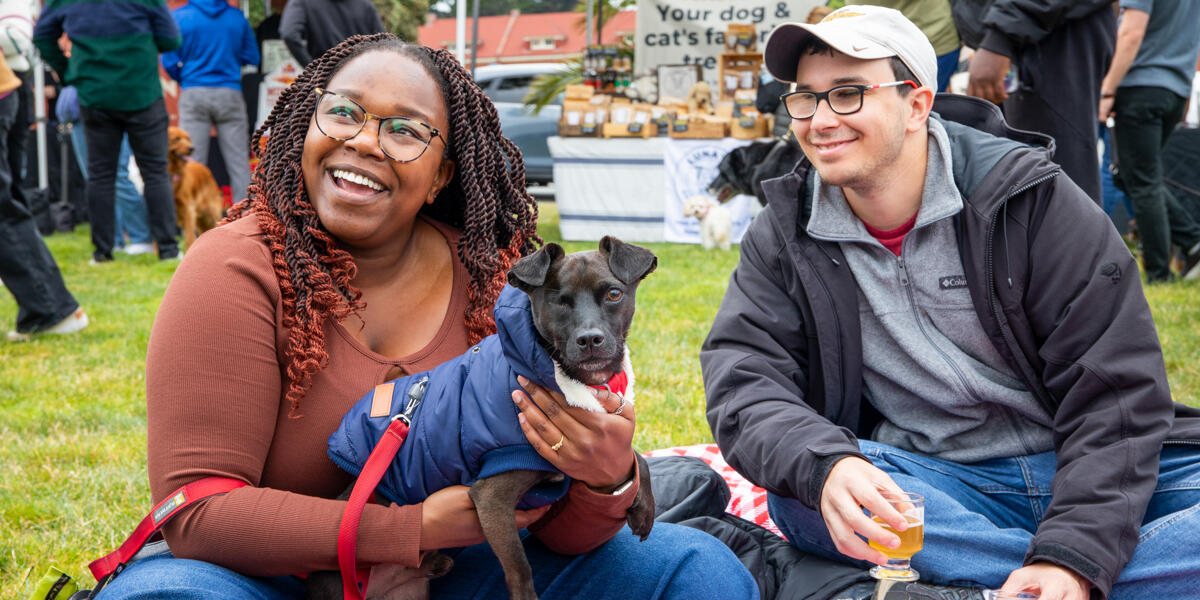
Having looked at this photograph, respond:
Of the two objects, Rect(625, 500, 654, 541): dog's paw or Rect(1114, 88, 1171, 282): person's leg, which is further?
Rect(1114, 88, 1171, 282): person's leg

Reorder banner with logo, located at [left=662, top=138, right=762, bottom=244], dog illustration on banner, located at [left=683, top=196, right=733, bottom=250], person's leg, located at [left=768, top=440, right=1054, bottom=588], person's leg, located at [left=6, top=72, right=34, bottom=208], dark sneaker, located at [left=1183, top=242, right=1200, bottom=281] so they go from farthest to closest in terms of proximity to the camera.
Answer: person's leg, located at [left=6, top=72, right=34, bottom=208] → banner with logo, located at [left=662, top=138, right=762, bottom=244] → dog illustration on banner, located at [left=683, top=196, right=733, bottom=250] → dark sneaker, located at [left=1183, top=242, right=1200, bottom=281] → person's leg, located at [left=768, top=440, right=1054, bottom=588]

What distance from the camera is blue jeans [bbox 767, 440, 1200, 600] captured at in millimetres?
2414

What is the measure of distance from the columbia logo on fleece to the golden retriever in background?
953cm

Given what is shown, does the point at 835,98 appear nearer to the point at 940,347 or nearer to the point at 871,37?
the point at 871,37

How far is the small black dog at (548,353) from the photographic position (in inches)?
87.6

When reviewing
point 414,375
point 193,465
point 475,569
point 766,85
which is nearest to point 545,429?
point 414,375

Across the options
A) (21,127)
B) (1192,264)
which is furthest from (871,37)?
(21,127)

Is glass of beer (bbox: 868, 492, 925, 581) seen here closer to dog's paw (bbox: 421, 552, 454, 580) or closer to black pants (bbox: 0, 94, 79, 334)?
dog's paw (bbox: 421, 552, 454, 580)

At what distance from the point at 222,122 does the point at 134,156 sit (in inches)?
62.4

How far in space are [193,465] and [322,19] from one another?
26.1ft

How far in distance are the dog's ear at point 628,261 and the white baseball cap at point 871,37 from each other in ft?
Result: 2.77

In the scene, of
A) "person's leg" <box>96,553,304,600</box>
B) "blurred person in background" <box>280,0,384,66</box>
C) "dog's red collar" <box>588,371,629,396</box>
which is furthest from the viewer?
"blurred person in background" <box>280,0,384,66</box>

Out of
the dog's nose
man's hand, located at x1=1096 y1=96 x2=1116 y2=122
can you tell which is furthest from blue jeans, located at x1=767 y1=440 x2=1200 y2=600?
man's hand, located at x1=1096 y1=96 x2=1116 y2=122

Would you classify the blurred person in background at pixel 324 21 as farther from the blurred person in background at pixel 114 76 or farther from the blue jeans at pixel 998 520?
the blue jeans at pixel 998 520
